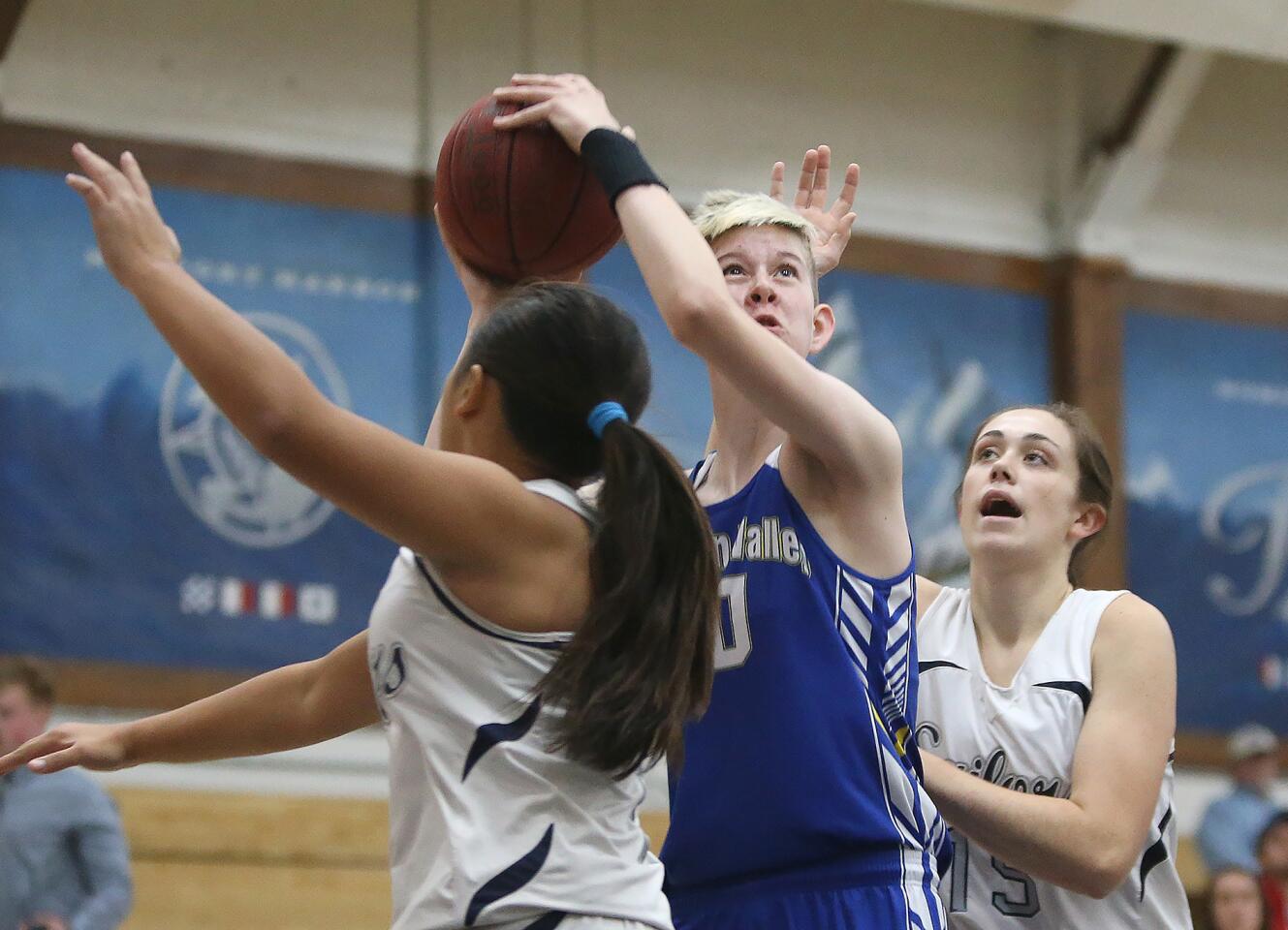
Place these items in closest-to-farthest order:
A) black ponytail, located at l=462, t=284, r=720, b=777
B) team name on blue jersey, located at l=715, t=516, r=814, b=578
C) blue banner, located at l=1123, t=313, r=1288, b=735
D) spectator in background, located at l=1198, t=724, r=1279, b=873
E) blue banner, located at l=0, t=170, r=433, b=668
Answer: black ponytail, located at l=462, t=284, r=720, b=777 < team name on blue jersey, located at l=715, t=516, r=814, b=578 < blue banner, located at l=0, t=170, r=433, b=668 < spectator in background, located at l=1198, t=724, r=1279, b=873 < blue banner, located at l=1123, t=313, r=1288, b=735

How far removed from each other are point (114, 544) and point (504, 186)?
5420 mm

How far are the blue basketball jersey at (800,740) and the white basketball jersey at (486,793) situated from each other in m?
0.53

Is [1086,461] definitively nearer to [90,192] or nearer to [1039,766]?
[1039,766]

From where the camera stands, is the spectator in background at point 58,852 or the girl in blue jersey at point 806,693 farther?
the spectator in background at point 58,852

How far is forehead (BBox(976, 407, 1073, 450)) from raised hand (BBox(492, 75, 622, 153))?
123 cm

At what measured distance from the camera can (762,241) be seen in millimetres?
3180

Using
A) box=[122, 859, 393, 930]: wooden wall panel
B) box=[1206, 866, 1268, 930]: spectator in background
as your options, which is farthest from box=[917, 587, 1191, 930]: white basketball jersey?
box=[122, 859, 393, 930]: wooden wall panel

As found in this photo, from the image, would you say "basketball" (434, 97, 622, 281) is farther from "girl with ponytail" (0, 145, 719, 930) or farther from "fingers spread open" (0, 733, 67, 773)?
"fingers spread open" (0, 733, 67, 773)

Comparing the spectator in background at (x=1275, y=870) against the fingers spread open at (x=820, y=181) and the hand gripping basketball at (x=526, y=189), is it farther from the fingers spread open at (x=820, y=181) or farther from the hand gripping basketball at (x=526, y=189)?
the hand gripping basketball at (x=526, y=189)

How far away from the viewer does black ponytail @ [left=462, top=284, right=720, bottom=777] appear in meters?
2.31

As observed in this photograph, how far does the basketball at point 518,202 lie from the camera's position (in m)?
2.93

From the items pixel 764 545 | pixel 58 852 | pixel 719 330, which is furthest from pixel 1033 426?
pixel 58 852

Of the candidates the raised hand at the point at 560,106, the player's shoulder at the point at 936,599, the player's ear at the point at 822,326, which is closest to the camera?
the raised hand at the point at 560,106

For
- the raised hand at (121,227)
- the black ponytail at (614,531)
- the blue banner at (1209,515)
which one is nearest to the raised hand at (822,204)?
the black ponytail at (614,531)
